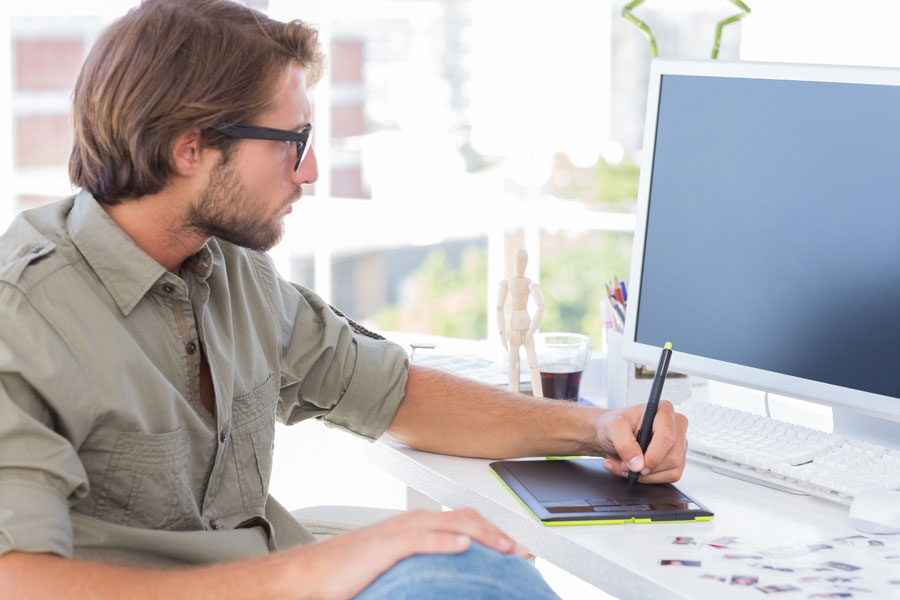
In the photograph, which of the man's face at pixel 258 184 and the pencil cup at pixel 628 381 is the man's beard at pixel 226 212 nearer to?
the man's face at pixel 258 184

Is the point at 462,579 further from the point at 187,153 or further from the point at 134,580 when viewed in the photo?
the point at 187,153

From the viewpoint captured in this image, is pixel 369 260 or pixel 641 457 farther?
pixel 369 260

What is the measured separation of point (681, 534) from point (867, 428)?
46cm

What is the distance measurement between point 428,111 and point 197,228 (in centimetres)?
659

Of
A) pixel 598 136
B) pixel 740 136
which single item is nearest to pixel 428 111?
pixel 598 136

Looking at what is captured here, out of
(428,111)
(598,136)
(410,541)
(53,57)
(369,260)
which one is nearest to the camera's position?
(410,541)

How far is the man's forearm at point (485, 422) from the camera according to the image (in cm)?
152

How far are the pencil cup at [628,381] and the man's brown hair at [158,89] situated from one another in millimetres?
676

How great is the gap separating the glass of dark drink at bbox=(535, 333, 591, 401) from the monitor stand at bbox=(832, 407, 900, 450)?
396mm

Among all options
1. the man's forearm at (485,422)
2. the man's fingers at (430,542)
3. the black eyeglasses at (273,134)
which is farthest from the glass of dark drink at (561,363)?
the man's fingers at (430,542)

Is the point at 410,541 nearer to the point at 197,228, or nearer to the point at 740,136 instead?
the point at 197,228

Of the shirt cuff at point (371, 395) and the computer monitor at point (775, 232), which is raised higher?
the computer monitor at point (775, 232)

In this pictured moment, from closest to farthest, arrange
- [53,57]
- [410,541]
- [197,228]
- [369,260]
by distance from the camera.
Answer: [410,541]
[197,228]
[53,57]
[369,260]

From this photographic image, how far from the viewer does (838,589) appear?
1067 millimetres
